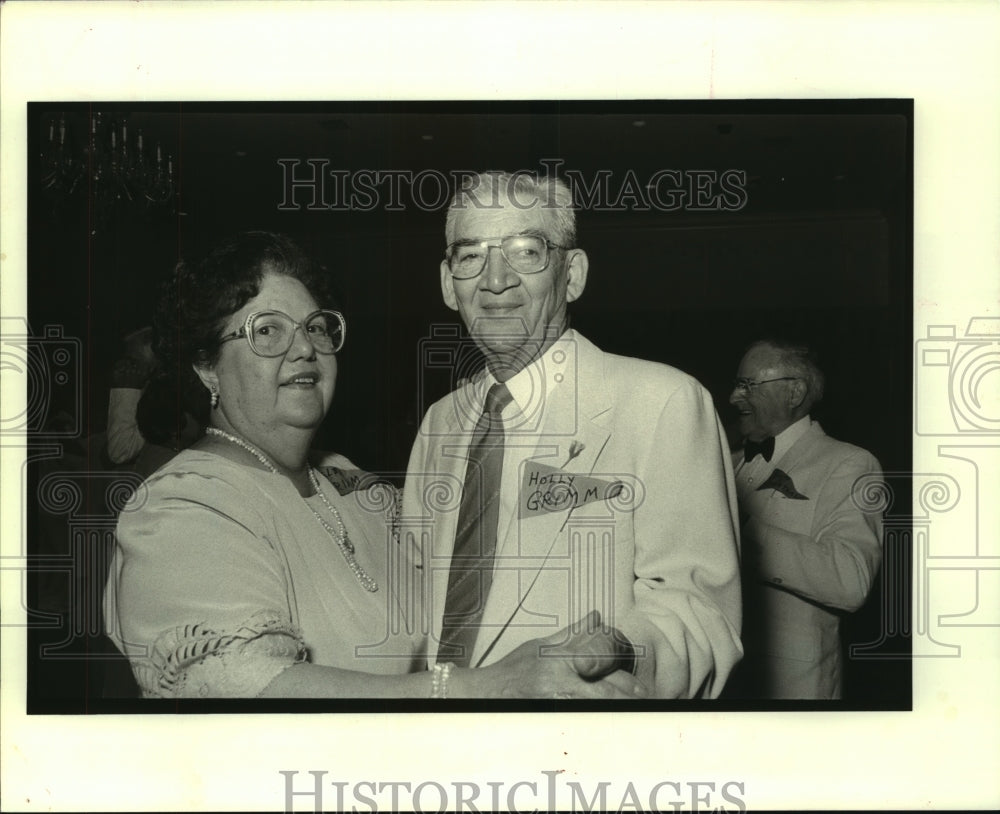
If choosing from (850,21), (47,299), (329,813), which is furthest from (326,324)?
(850,21)

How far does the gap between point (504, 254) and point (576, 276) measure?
196mm

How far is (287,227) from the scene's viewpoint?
311 centimetres

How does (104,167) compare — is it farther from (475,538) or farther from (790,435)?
(790,435)

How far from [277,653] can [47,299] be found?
1.11 meters

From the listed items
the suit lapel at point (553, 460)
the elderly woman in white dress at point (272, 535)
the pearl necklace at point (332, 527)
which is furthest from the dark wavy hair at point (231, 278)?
the suit lapel at point (553, 460)

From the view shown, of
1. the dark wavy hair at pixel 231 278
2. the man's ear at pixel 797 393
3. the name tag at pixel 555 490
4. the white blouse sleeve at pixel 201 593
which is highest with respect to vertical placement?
the dark wavy hair at pixel 231 278

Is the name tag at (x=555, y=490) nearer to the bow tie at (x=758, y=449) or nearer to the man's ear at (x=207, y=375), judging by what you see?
the bow tie at (x=758, y=449)

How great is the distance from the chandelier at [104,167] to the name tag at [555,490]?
3.85 feet

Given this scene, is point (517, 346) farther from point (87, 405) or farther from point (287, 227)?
point (87, 405)

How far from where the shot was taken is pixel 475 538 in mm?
3092

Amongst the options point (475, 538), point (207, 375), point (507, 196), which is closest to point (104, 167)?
point (207, 375)

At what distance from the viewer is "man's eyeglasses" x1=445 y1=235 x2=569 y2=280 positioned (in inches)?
122

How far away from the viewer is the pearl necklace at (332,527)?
309 cm

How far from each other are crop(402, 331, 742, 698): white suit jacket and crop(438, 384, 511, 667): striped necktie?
0.08 ft
